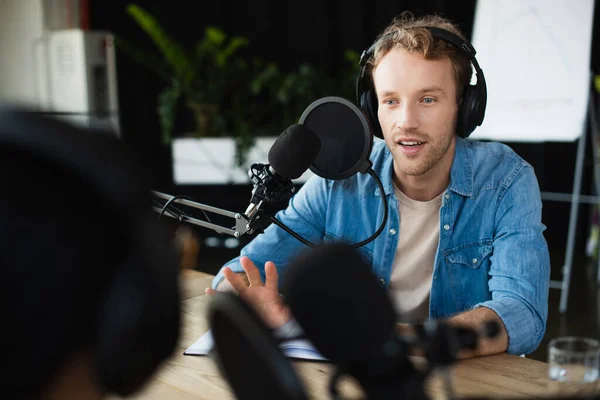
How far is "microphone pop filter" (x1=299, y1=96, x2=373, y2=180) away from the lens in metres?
1.21

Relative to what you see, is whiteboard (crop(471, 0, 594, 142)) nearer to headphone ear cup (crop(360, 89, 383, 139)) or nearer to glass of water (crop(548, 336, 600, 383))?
headphone ear cup (crop(360, 89, 383, 139))

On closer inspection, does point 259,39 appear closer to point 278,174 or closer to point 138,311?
point 278,174

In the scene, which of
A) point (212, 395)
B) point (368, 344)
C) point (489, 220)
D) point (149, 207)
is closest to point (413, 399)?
point (368, 344)

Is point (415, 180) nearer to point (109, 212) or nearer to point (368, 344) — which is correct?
point (368, 344)

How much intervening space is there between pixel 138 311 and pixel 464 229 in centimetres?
114

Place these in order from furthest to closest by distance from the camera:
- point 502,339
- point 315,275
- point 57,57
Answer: point 57,57, point 502,339, point 315,275

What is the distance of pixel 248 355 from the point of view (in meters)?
0.45

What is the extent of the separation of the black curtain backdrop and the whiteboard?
4.91 ft

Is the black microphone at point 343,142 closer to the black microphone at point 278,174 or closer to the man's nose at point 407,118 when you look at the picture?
the black microphone at point 278,174

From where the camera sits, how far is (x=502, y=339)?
1.13 meters

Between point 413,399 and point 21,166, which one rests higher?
point 21,166

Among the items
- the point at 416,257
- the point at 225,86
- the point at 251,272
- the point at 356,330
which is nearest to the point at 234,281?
the point at 251,272

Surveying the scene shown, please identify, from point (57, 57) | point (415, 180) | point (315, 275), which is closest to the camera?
point (315, 275)

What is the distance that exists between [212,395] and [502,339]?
0.54 m
